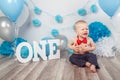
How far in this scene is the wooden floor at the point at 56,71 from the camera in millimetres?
2037

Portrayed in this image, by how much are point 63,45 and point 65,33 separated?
13.8 inches

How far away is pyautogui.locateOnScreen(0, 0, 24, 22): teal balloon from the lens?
2842 mm

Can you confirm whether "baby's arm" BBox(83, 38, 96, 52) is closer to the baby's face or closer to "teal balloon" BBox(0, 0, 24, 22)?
the baby's face

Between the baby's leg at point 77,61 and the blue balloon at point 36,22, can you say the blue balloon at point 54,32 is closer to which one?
the blue balloon at point 36,22

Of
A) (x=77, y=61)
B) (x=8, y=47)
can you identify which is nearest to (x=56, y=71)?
(x=77, y=61)

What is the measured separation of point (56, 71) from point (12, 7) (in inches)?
42.5

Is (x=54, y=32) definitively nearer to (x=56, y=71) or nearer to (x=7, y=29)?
(x=7, y=29)

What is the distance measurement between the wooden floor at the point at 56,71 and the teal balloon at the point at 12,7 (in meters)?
0.59

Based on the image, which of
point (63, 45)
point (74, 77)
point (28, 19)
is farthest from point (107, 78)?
point (28, 19)

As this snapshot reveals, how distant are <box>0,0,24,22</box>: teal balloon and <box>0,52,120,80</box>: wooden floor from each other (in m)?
0.59

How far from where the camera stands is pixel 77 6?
3.51 metres

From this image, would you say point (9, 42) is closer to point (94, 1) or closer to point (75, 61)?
point (75, 61)

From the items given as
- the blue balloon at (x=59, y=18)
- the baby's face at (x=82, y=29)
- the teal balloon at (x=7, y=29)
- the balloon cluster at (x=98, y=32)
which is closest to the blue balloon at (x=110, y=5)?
the balloon cluster at (x=98, y=32)

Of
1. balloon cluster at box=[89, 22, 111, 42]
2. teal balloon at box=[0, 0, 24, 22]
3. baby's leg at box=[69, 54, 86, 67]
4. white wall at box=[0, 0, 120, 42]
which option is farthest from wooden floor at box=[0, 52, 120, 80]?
→ white wall at box=[0, 0, 120, 42]
